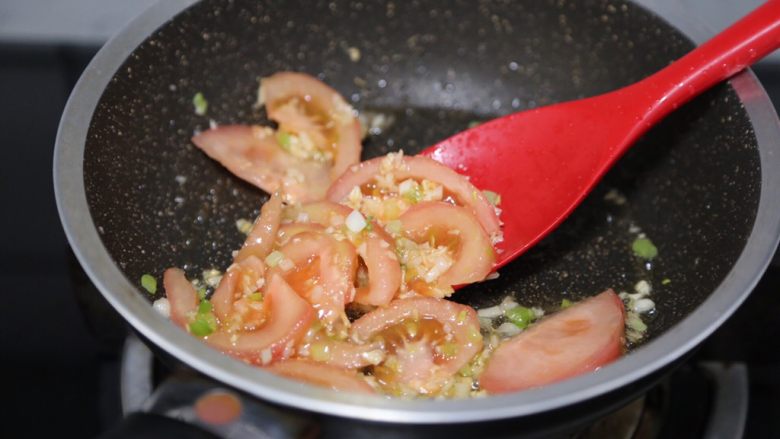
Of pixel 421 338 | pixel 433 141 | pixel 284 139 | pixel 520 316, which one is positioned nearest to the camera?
pixel 421 338

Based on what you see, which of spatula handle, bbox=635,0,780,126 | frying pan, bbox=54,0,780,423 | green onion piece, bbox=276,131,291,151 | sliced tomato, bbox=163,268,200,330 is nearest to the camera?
frying pan, bbox=54,0,780,423

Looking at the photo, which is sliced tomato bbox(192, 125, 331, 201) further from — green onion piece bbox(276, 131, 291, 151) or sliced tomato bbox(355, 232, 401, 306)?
sliced tomato bbox(355, 232, 401, 306)

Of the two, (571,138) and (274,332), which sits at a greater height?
(571,138)

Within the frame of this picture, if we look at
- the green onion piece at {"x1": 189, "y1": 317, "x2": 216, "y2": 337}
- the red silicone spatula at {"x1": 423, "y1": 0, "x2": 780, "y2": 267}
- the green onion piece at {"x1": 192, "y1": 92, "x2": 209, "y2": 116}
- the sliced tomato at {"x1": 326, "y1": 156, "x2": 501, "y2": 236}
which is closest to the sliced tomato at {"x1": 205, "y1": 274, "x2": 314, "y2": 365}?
the green onion piece at {"x1": 189, "y1": 317, "x2": 216, "y2": 337}

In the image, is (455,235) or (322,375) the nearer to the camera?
(322,375)

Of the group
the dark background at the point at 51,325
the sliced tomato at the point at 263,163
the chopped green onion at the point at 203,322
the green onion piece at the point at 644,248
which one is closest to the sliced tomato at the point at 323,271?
the chopped green onion at the point at 203,322

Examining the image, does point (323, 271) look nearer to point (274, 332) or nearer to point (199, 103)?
point (274, 332)

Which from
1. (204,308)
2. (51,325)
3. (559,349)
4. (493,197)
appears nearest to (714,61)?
(493,197)
